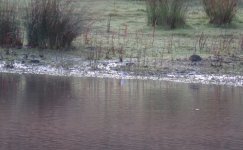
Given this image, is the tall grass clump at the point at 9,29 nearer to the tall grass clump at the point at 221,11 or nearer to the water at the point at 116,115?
the water at the point at 116,115

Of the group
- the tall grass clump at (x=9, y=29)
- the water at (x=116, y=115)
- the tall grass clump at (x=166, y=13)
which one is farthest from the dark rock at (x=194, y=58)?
the tall grass clump at (x=166, y=13)

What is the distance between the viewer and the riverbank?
49.3ft

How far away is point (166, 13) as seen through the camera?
71.2 feet

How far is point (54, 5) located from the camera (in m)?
17.4

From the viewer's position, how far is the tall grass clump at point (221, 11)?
2233 cm

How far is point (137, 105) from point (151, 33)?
9044 millimetres

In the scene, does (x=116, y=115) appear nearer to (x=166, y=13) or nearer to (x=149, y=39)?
(x=149, y=39)

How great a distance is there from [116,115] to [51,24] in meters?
7.08

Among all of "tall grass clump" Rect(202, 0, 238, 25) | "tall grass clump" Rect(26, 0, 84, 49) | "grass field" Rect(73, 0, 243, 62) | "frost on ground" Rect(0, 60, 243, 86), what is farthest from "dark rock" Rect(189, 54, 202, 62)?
"tall grass clump" Rect(202, 0, 238, 25)

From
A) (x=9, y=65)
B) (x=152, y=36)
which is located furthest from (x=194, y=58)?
(x=9, y=65)

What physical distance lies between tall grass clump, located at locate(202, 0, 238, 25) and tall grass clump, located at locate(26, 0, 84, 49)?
5.71 metres

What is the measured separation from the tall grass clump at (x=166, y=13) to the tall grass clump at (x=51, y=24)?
163 inches

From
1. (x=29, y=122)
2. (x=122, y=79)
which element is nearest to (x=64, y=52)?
(x=122, y=79)

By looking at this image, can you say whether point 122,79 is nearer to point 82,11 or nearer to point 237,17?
point 82,11
